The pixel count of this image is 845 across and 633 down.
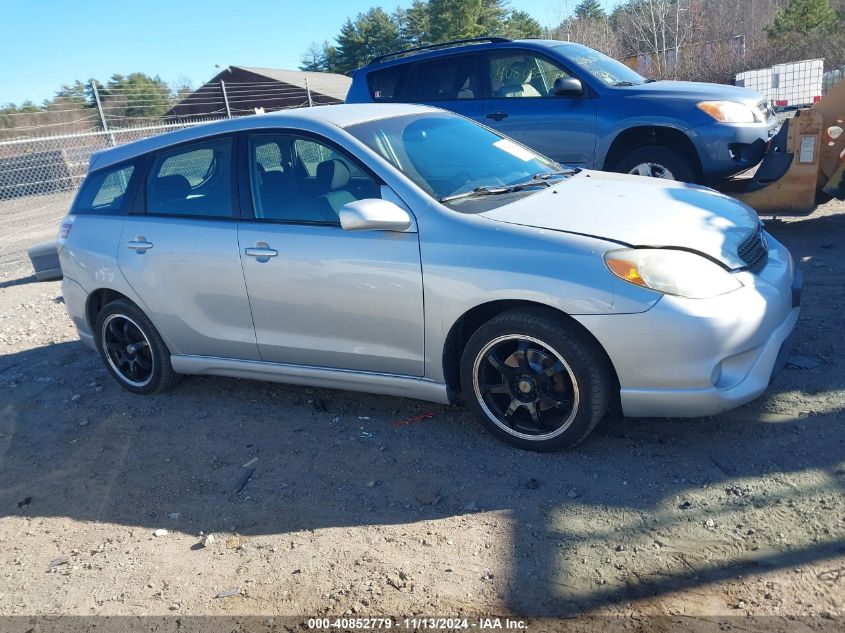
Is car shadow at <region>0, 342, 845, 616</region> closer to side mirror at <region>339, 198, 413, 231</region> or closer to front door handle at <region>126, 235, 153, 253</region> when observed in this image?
front door handle at <region>126, 235, 153, 253</region>

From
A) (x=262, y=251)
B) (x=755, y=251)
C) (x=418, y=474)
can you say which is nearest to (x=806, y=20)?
(x=755, y=251)

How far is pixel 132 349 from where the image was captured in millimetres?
4926

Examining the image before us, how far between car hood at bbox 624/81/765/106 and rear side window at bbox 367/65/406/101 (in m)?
2.70

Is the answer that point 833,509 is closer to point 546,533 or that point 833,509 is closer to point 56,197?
point 546,533

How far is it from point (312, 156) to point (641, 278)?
6.54 feet

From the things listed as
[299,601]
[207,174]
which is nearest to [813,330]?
[299,601]

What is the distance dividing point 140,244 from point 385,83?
4.74 metres

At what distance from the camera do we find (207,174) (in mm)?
4453

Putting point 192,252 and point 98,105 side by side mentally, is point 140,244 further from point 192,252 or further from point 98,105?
point 98,105

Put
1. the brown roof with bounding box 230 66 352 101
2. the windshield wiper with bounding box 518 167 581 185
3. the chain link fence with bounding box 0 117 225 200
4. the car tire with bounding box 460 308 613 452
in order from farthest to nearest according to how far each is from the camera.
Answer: the brown roof with bounding box 230 66 352 101 < the chain link fence with bounding box 0 117 225 200 < the windshield wiper with bounding box 518 167 581 185 < the car tire with bounding box 460 308 613 452

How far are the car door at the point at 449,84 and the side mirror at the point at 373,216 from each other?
4.56 m

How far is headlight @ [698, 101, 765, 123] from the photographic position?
6637mm

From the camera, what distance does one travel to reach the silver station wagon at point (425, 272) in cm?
323

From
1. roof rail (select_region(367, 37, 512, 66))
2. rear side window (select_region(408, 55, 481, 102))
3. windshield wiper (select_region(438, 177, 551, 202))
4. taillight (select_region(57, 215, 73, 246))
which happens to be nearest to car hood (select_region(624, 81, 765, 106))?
roof rail (select_region(367, 37, 512, 66))
